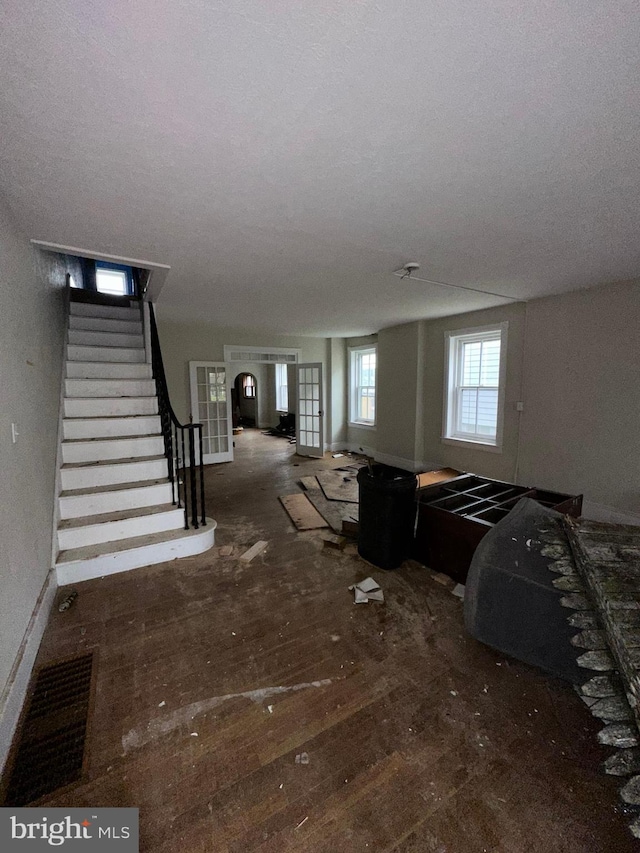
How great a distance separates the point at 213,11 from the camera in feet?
3.09

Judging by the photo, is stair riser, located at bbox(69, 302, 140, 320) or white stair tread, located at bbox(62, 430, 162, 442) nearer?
white stair tread, located at bbox(62, 430, 162, 442)

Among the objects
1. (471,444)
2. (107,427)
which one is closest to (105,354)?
(107,427)

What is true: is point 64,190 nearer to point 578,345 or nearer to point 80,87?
point 80,87

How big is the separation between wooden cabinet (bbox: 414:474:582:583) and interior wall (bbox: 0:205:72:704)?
2.70 meters

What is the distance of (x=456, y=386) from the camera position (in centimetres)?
528

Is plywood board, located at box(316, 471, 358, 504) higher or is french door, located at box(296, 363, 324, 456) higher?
french door, located at box(296, 363, 324, 456)

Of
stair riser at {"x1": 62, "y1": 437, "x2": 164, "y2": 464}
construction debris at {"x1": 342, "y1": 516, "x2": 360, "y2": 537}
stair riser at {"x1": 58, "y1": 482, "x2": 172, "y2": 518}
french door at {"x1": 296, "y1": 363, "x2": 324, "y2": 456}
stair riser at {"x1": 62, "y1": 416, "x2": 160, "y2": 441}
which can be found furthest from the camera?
french door at {"x1": 296, "y1": 363, "x2": 324, "y2": 456}

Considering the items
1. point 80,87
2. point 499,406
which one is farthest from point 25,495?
point 499,406

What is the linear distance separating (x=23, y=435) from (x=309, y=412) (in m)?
5.53

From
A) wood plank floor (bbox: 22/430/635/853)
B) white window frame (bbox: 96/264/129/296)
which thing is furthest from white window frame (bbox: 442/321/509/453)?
white window frame (bbox: 96/264/129/296)

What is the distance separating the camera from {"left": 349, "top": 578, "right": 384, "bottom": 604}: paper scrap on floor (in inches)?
97.0

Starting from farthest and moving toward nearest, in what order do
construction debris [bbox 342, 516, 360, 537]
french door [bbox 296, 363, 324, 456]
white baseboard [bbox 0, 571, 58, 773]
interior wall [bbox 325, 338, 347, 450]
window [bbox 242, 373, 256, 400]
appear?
window [bbox 242, 373, 256, 400] → interior wall [bbox 325, 338, 347, 450] → french door [bbox 296, 363, 324, 456] → construction debris [bbox 342, 516, 360, 537] → white baseboard [bbox 0, 571, 58, 773]

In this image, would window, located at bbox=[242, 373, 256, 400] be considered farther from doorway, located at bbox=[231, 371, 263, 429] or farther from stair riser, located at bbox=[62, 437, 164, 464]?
stair riser, located at bbox=[62, 437, 164, 464]

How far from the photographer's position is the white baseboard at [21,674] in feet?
4.67
